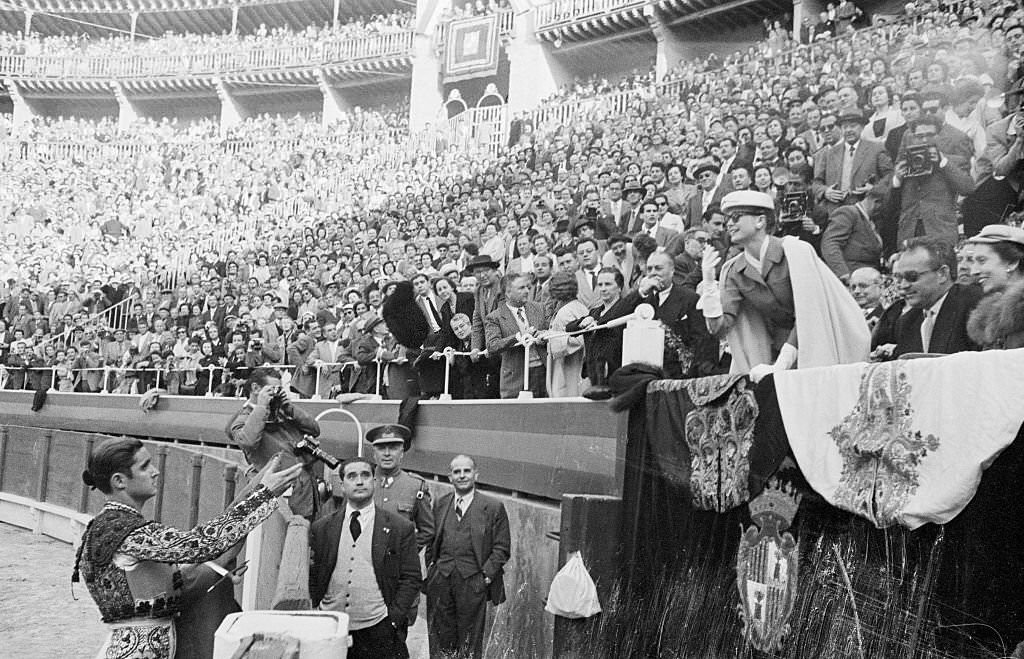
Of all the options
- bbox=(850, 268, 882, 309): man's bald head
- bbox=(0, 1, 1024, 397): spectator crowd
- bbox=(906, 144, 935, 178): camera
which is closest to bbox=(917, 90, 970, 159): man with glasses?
bbox=(0, 1, 1024, 397): spectator crowd

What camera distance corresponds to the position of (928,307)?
4.99 metres

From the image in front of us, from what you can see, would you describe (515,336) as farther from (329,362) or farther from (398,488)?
(329,362)

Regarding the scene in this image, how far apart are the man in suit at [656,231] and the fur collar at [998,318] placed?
4649mm

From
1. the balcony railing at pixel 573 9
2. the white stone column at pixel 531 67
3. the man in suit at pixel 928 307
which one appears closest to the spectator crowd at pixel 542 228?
the man in suit at pixel 928 307

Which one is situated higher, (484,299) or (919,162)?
(919,162)

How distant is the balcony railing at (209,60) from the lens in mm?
38031

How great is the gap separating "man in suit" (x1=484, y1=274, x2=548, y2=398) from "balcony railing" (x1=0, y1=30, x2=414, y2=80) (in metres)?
29.5

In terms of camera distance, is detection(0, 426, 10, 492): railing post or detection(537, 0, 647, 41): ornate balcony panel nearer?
detection(0, 426, 10, 492): railing post

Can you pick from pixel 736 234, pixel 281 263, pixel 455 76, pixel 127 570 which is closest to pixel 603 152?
pixel 281 263

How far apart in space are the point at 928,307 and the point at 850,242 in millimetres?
2780

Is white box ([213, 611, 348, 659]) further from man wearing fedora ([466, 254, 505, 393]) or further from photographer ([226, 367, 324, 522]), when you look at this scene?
man wearing fedora ([466, 254, 505, 393])

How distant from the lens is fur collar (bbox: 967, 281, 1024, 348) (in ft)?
13.9

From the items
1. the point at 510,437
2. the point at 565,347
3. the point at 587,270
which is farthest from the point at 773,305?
the point at 587,270

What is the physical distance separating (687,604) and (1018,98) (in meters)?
4.86
